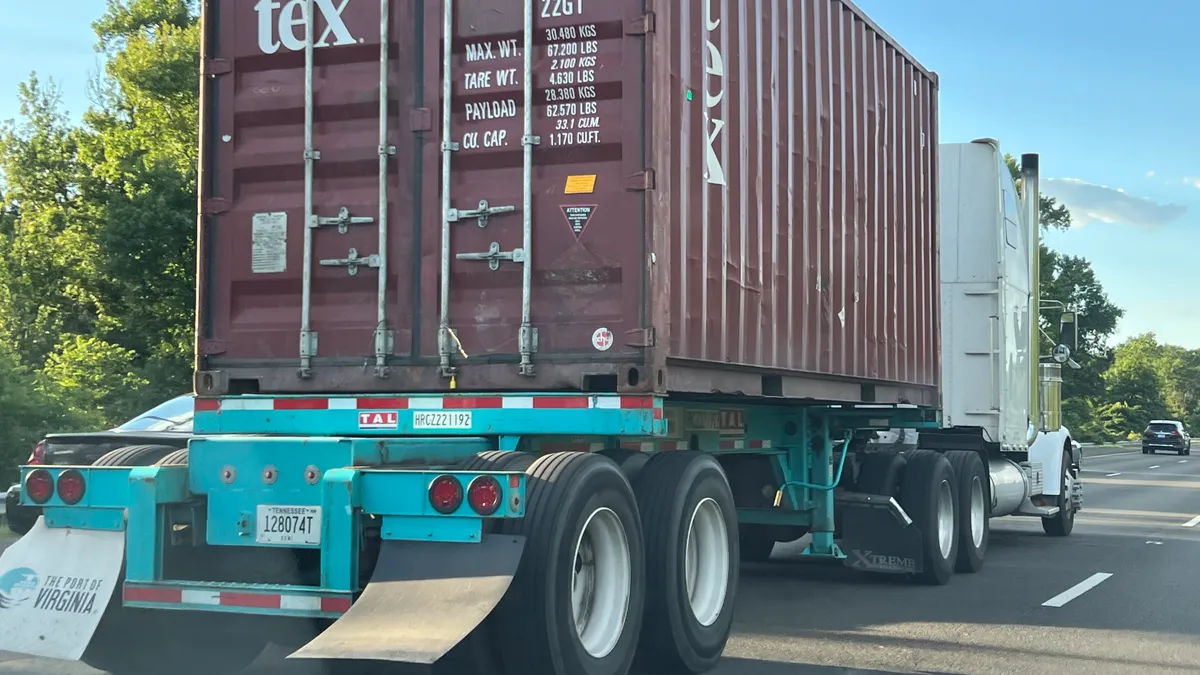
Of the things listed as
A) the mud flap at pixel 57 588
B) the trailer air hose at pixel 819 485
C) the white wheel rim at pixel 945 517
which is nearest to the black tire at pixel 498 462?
the mud flap at pixel 57 588

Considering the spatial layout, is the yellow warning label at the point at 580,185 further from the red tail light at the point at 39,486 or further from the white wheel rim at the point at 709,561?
the red tail light at the point at 39,486

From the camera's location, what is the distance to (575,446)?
714cm

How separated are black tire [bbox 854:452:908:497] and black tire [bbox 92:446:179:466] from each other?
21.1ft

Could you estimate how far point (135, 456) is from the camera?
689 cm

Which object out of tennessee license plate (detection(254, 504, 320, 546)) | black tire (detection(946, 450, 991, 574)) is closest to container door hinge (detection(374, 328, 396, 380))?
tennessee license plate (detection(254, 504, 320, 546))

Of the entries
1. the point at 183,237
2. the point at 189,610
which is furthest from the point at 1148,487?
the point at 189,610

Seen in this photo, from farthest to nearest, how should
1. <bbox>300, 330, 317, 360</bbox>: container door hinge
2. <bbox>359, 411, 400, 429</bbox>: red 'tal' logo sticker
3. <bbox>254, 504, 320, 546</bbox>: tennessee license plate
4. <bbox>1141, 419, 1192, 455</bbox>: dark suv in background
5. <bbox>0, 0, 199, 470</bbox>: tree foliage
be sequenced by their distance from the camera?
<bbox>1141, 419, 1192, 455</bbox>: dark suv in background < <bbox>0, 0, 199, 470</bbox>: tree foliage < <bbox>300, 330, 317, 360</bbox>: container door hinge < <bbox>359, 411, 400, 429</bbox>: red 'tal' logo sticker < <bbox>254, 504, 320, 546</bbox>: tennessee license plate

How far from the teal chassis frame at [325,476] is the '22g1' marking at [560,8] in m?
1.97

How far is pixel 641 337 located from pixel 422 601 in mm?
1746

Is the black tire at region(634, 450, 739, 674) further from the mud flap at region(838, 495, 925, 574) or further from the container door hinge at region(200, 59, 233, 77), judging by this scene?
the mud flap at region(838, 495, 925, 574)

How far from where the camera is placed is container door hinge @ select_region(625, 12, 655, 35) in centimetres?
675

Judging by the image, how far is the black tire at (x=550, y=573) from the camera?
5727 mm

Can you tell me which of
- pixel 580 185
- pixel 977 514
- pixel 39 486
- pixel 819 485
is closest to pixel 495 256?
pixel 580 185

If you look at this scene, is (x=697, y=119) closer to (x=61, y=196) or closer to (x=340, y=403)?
(x=340, y=403)
